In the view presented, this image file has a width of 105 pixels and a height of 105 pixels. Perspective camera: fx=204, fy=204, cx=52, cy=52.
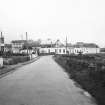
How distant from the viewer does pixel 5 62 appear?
32406mm

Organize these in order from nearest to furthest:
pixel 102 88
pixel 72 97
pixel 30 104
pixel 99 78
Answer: pixel 30 104, pixel 72 97, pixel 102 88, pixel 99 78

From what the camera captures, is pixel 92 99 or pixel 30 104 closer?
pixel 30 104

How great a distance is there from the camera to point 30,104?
273 inches

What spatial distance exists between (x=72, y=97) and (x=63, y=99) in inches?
21.2

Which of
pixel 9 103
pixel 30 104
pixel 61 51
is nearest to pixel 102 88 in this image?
pixel 30 104

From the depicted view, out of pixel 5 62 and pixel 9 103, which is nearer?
pixel 9 103

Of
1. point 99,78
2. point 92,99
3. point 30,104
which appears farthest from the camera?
point 99,78

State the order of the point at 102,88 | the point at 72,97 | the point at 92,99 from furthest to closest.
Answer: the point at 102,88, the point at 72,97, the point at 92,99

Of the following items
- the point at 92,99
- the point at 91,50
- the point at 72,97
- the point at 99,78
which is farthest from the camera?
the point at 91,50

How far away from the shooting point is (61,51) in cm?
12250

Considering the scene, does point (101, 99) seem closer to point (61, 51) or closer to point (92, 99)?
point (92, 99)

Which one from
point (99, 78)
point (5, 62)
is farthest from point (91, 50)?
point (99, 78)

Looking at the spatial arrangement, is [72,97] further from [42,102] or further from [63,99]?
[42,102]

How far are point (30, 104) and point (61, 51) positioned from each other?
11576 centimetres
